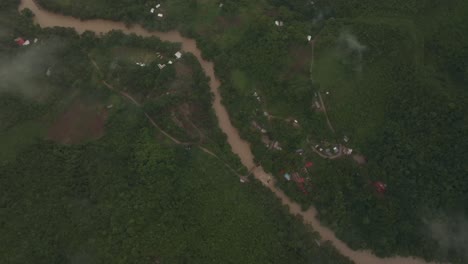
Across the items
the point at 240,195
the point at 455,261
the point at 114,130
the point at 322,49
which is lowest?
the point at 455,261

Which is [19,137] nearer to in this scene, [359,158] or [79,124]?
[79,124]

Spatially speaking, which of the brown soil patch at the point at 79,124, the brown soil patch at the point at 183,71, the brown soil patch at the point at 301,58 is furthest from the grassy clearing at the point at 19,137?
the brown soil patch at the point at 301,58

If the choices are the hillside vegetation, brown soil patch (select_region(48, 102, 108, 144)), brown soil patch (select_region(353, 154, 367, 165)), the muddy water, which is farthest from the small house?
brown soil patch (select_region(353, 154, 367, 165))

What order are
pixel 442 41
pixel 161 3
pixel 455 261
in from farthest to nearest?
pixel 161 3 < pixel 442 41 < pixel 455 261

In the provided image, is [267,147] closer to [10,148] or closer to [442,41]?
[442,41]

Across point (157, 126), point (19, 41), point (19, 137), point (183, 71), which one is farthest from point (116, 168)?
point (19, 41)

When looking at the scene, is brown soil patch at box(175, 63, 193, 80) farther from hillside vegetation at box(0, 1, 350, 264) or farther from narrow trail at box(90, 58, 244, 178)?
narrow trail at box(90, 58, 244, 178)

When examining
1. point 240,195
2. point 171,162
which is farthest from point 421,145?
point 171,162
